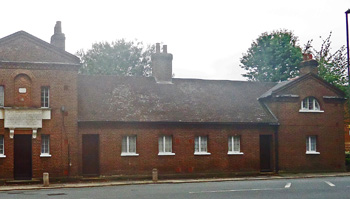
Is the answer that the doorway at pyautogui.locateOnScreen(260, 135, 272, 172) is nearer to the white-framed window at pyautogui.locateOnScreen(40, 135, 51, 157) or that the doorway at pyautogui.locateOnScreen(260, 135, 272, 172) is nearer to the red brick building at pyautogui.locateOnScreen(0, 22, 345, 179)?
the red brick building at pyautogui.locateOnScreen(0, 22, 345, 179)

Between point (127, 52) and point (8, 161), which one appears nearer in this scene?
point (8, 161)

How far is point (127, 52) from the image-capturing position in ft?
217

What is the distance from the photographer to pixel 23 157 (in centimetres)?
2828

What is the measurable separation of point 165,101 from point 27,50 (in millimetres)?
9409

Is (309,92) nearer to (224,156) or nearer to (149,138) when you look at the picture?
(224,156)

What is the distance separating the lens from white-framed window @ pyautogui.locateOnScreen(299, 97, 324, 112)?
34.6 metres

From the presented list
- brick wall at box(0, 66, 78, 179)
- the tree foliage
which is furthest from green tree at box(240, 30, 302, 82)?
brick wall at box(0, 66, 78, 179)

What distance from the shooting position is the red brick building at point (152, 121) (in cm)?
2823

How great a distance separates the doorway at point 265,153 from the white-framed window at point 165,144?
251 inches

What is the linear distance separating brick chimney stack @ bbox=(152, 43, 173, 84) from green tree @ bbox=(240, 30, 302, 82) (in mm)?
24164

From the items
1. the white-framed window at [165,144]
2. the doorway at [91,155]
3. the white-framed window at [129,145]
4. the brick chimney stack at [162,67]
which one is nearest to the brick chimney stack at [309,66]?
the brick chimney stack at [162,67]

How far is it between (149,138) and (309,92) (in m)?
11.6

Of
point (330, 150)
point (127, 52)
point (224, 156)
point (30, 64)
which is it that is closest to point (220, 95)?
point (224, 156)

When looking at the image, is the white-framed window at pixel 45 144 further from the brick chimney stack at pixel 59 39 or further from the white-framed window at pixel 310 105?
the white-framed window at pixel 310 105
